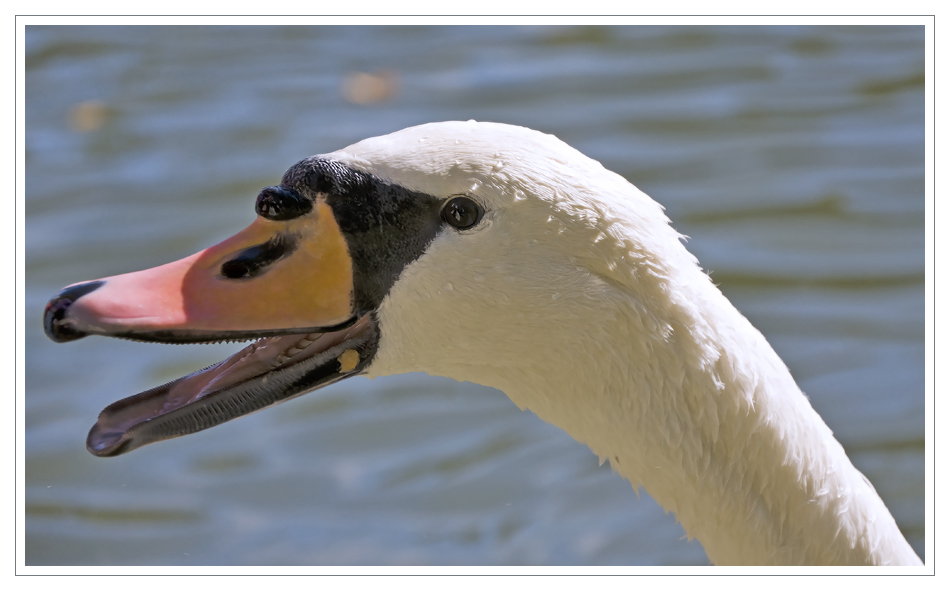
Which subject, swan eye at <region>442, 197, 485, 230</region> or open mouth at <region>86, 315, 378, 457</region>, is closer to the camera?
swan eye at <region>442, 197, 485, 230</region>

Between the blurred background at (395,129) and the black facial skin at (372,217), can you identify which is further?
the blurred background at (395,129)

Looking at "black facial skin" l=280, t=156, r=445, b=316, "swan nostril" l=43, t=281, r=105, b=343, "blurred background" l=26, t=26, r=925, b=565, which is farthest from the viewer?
"blurred background" l=26, t=26, r=925, b=565

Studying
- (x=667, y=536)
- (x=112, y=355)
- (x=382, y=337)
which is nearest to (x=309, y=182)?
(x=382, y=337)

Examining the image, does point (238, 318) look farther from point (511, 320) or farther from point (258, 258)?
point (511, 320)

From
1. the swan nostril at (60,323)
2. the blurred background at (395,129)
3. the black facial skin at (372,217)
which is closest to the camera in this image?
the swan nostril at (60,323)

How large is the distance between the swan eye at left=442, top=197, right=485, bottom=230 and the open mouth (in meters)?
0.35

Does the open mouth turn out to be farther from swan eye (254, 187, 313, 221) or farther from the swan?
swan eye (254, 187, 313, 221)

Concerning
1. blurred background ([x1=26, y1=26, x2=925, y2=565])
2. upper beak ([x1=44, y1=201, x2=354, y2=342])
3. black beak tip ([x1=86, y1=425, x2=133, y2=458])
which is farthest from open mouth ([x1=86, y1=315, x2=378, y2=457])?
blurred background ([x1=26, y1=26, x2=925, y2=565])

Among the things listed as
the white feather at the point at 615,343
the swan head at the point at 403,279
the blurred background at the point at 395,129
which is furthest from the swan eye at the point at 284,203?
the blurred background at the point at 395,129

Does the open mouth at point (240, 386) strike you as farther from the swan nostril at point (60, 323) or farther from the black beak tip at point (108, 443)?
the swan nostril at point (60, 323)

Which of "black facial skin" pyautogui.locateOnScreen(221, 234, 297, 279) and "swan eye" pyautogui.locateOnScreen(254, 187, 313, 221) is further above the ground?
"swan eye" pyautogui.locateOnScreen(254, 187, 313, 221)

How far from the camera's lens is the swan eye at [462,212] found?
2.59m

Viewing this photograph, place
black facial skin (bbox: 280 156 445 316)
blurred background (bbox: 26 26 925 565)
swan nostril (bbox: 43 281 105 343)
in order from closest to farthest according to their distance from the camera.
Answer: swan nostril (bbox: 43 281 105 343)
black facial skin (bbox: 280 156 445 316)
blurred background (bbox: 26 26 925 565)

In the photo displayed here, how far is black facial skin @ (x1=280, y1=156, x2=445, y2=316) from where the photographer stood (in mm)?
2639
